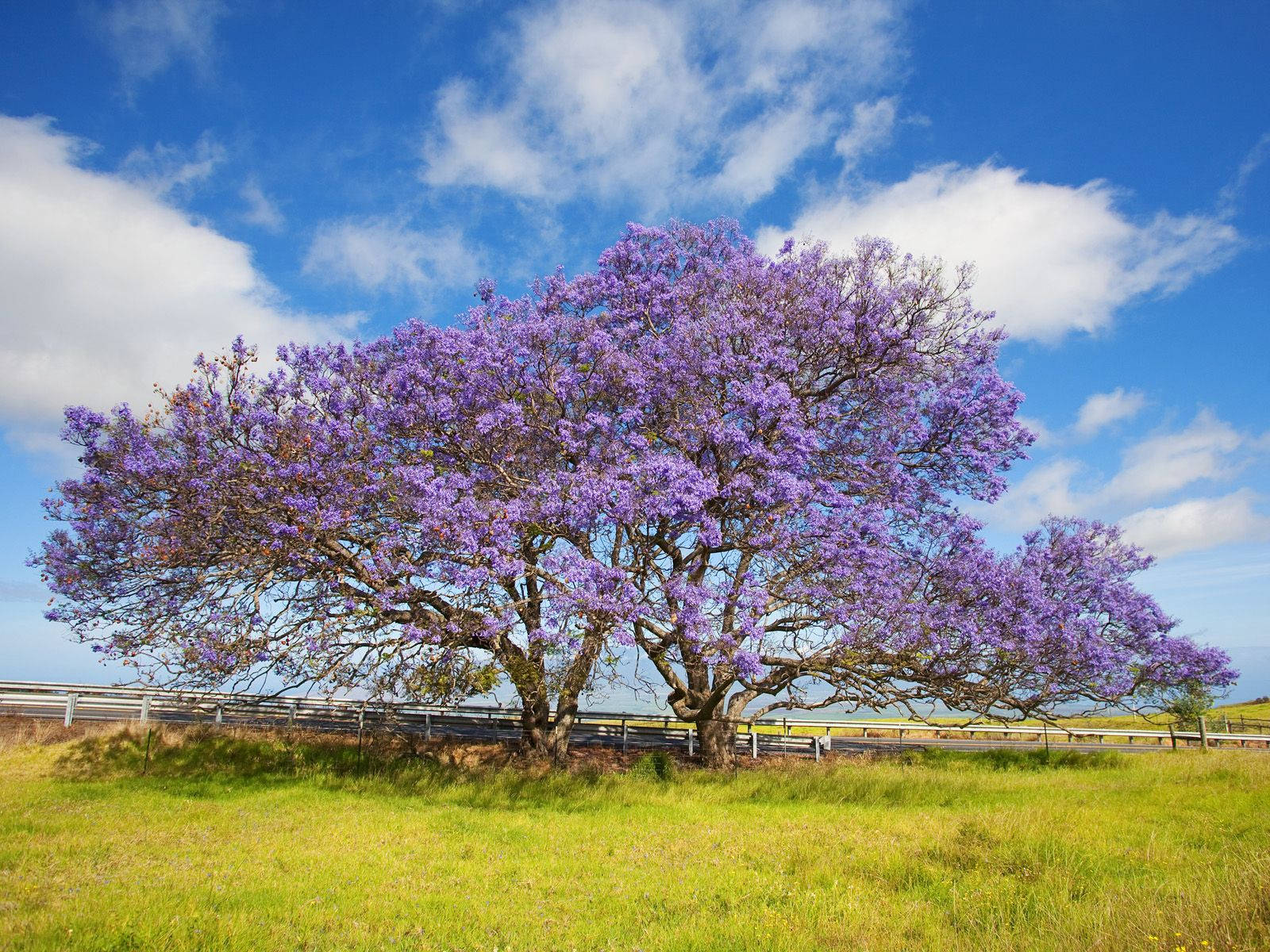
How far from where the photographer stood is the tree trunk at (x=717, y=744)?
2173 centimetres

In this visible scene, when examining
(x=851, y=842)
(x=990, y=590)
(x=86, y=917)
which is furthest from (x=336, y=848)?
(x=990, y=590)

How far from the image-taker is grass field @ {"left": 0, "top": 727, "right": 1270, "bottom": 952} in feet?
26.0

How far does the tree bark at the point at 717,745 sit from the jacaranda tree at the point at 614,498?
0.31 ft

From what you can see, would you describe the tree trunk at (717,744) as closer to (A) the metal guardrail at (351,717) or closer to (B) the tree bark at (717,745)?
(B) the tree bark at (717,745)

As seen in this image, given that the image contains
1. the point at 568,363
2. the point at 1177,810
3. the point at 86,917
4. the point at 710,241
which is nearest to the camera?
the point at 86,917

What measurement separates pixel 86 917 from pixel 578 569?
30.0ft

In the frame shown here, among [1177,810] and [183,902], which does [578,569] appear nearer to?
[183,902]

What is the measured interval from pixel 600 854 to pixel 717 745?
1031cm

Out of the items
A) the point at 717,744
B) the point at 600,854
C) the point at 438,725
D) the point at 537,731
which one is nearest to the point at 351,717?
the point at 438,725

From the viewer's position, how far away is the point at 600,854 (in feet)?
39.9

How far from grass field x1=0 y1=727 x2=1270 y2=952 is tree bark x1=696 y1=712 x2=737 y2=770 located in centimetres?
121

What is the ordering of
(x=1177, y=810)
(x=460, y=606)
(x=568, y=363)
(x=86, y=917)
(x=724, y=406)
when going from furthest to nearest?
(x=568, y=363) → (x=724, y=406) → (x=460, y=606) → (x=1177, y=810) → (x=86, y=917)

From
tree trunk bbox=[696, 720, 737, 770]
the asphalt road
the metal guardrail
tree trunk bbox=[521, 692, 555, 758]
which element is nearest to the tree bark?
tree trunk bbox=[696, 720, 737, 770]

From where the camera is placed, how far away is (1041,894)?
8.87m
